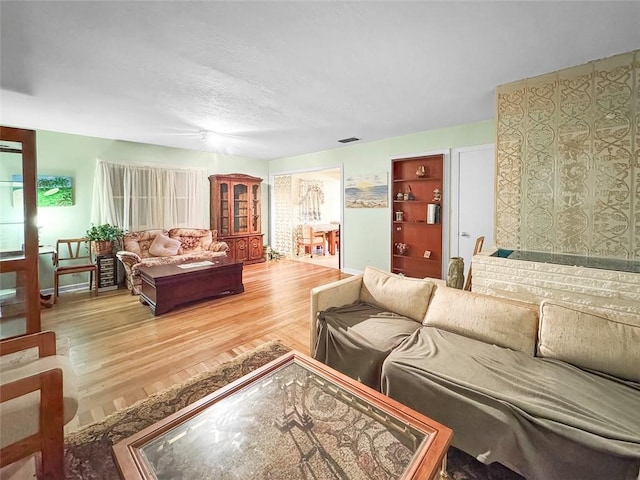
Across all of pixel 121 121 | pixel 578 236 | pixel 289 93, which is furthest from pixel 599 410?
pixel 121 121

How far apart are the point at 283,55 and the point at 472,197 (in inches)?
129

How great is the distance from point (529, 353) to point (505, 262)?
779 millimetres

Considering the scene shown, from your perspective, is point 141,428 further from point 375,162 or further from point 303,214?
point 303,214

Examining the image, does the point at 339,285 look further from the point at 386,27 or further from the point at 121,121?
the point at 121,121

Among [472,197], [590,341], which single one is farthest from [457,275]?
[472,197]

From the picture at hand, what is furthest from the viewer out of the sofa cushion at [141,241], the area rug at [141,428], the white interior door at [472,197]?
the sofa cushion at [141,241]

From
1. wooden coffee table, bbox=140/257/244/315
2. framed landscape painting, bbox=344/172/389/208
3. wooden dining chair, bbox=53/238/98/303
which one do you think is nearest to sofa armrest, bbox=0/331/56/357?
wooden coffee table, bbox=140/257/244/315

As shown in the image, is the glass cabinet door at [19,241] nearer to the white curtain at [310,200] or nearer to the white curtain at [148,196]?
the white curtain at [148,196]

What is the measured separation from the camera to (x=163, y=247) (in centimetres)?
495

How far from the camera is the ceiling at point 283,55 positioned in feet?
5.71

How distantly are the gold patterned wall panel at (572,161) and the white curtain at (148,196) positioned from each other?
214 inches

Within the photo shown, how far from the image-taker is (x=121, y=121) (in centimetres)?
387

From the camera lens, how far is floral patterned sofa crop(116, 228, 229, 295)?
4.25 meters

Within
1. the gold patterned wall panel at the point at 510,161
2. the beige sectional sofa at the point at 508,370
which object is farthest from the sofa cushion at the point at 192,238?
the gold patterned wall panel at the point at 510,161
